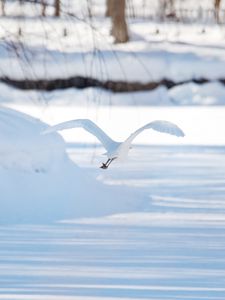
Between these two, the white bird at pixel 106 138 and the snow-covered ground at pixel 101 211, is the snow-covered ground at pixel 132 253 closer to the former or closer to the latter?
the snow-covered ground at pixel 101 211

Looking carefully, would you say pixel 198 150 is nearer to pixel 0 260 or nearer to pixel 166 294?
pixel 0 260

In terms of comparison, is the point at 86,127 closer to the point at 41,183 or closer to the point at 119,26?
the point at 41,183

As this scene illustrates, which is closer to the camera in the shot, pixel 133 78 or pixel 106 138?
pixel 106 138

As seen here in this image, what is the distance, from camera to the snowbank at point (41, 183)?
10.0 m

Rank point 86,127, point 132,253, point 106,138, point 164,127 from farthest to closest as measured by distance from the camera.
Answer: point 106,138
point 86,127
point 164,127
point 132,253

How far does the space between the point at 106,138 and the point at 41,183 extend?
1.41 m

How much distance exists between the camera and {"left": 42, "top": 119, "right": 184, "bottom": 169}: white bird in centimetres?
859

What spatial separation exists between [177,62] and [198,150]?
11525mm

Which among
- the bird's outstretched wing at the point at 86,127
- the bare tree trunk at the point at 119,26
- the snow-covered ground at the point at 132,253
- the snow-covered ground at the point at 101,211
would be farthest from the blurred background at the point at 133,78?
the bird's outstretched wing at the point at 86,127

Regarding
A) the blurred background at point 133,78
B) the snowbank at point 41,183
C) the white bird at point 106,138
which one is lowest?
the blurred background at point 133,78

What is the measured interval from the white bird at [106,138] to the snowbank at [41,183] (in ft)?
3.43

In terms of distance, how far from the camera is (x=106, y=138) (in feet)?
30.1

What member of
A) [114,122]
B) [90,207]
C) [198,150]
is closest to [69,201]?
[90,207]

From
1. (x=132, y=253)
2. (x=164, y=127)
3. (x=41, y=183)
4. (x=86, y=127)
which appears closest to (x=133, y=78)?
(x=41, y=183)
